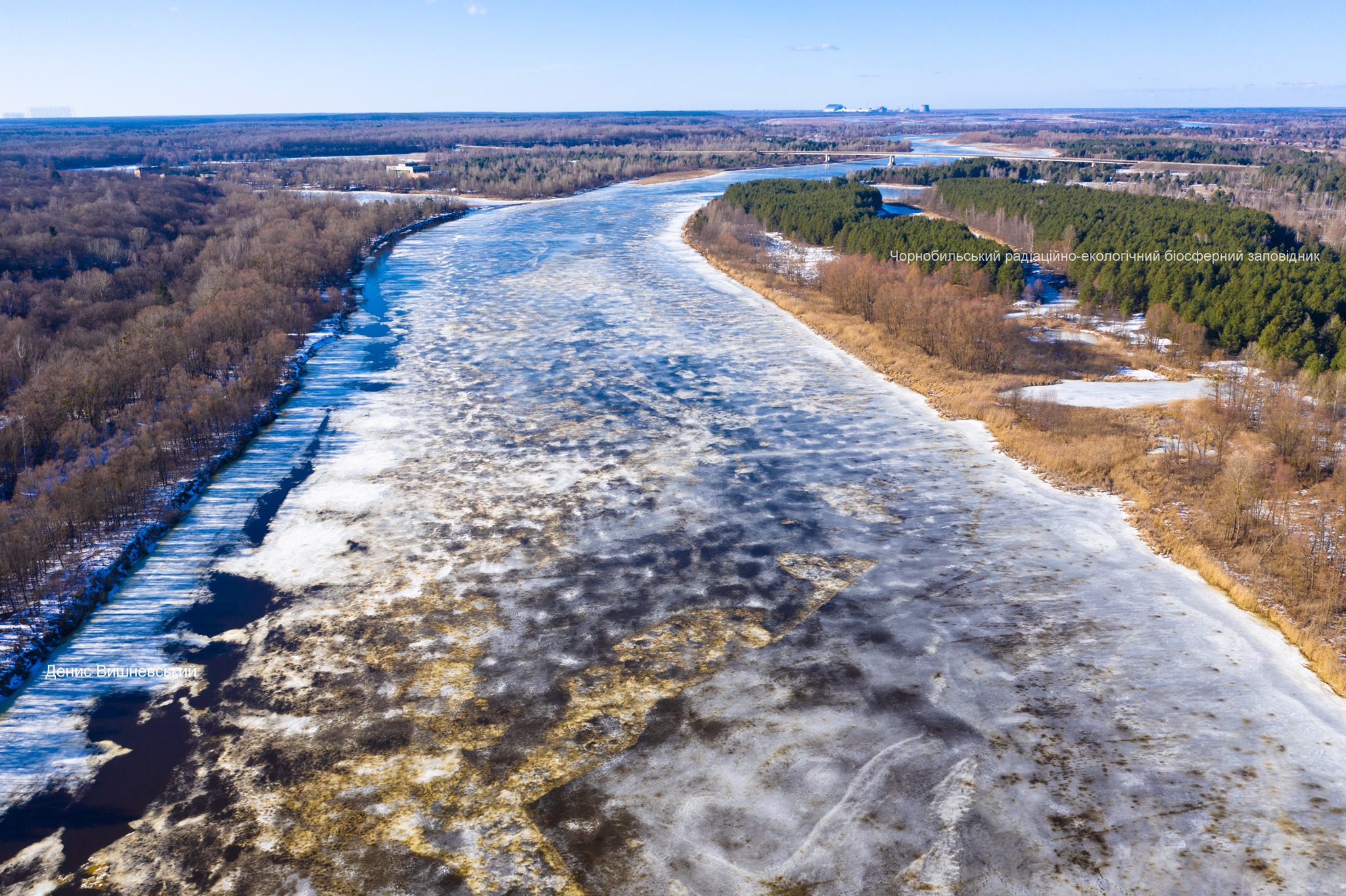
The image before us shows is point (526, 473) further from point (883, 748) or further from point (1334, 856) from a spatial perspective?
point (1334, 856)

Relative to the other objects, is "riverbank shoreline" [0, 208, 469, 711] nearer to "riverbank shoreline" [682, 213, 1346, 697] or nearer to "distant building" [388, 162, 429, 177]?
"riverbank shoreline" [682, 213, 1346, 697]

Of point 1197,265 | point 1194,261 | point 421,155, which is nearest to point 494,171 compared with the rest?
point 421,155

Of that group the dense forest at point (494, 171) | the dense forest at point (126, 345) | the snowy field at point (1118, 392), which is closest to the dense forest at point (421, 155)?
the dense forest at point (494, 171)

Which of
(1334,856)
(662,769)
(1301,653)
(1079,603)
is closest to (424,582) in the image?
(662,769)

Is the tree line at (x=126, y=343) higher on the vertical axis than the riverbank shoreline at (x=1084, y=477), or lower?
higher

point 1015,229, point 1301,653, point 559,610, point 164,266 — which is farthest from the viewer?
point 1015,229

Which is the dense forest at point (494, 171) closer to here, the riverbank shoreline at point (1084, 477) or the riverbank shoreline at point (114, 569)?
the riverbank shoreline at point (1084, 477)
